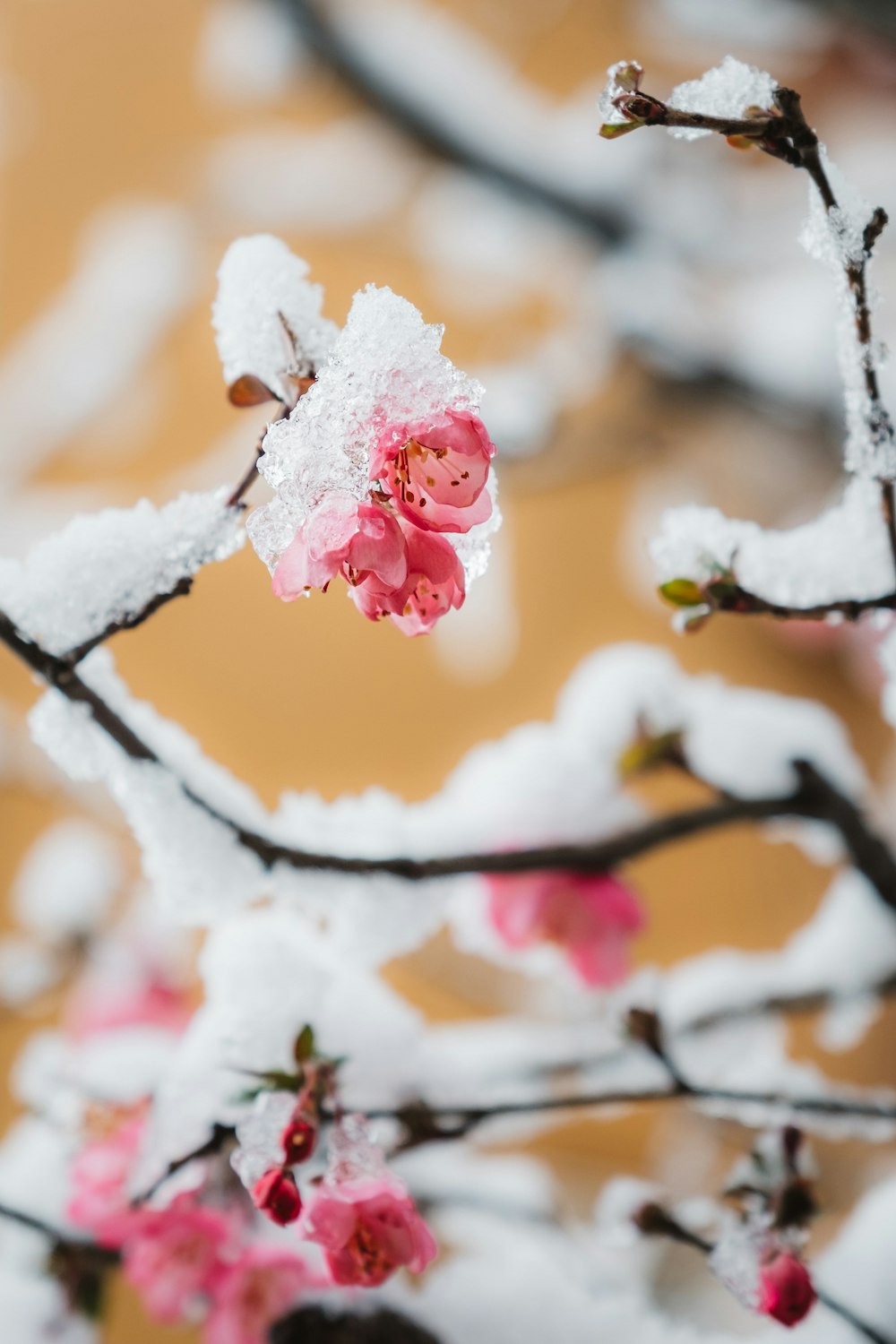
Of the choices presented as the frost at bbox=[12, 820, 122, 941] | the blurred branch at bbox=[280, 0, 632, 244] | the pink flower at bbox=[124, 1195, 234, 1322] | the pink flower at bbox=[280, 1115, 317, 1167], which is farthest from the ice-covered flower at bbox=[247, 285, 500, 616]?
the blurred branch at bbox=[280, 0, 632, 244]

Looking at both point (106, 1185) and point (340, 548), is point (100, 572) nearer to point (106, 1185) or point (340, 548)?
point (340, 548)

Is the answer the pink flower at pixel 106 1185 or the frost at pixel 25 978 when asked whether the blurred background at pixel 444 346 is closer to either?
the frost at pixel 25 978

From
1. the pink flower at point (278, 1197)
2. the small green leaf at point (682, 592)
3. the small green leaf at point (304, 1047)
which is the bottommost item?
the pink flower at point (278, 1197)

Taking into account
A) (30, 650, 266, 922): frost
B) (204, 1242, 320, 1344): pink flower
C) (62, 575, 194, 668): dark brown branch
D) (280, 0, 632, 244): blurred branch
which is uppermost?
(280, 0, 632, 244): blurred branch

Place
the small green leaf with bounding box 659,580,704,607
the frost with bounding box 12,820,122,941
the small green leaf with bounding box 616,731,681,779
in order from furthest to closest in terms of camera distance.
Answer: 1. the frost with bounding box 12,820,122,941
2. the small green leaf with bounding box 616,731,681,779
3. the small green leaf with bounding box 659,580,704,607

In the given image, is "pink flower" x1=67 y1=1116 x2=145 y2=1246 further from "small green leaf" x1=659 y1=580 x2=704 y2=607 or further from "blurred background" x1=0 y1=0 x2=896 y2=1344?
"blurred background" x1=0 y1=0 x2=896 y2=1344

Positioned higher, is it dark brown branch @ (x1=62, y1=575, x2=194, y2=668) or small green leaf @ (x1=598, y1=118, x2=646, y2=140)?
small green leaf @ (x1=598, y1=118, x2=646, y2=140)

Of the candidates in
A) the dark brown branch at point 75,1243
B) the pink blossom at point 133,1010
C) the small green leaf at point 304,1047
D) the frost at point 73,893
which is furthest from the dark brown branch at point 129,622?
the frost at point 73,893
